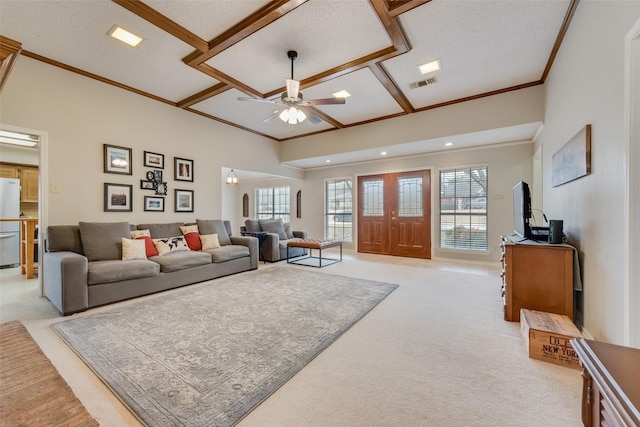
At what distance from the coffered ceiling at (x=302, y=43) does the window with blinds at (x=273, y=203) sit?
4.52 meters

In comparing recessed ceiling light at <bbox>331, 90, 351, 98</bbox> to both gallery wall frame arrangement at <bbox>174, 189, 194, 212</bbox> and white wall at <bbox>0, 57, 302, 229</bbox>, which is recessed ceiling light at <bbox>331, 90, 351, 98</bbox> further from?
gallery wall frame arrangement at <bbox>174, 189, 194, 212</bbox>

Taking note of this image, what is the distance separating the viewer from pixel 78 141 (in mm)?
3592

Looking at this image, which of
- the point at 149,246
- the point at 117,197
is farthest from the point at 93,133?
the point at 149,246

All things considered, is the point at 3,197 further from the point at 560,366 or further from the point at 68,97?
the point at 560,366

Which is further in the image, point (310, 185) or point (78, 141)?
point (310, 185)

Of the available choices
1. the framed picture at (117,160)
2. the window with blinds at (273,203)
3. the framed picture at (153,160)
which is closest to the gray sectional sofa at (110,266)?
the framed picture at (117,160)

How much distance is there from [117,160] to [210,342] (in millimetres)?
3432

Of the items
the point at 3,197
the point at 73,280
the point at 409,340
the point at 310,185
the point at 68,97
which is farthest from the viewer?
the point at 310,185

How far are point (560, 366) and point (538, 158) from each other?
4.07 meters

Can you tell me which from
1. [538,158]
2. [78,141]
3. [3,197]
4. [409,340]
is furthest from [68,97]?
[538,158]

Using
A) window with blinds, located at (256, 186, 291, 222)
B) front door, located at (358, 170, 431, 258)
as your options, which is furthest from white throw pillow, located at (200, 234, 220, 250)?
window with blinds, located at (256, 186, 291, 222)

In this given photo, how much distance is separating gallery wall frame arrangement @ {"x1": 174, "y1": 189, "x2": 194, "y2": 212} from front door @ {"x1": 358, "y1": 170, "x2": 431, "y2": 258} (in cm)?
411

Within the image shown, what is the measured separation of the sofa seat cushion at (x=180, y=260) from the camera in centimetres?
352

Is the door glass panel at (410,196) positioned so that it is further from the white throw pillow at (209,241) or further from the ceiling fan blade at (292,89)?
the white throw pillow at (209,241)
